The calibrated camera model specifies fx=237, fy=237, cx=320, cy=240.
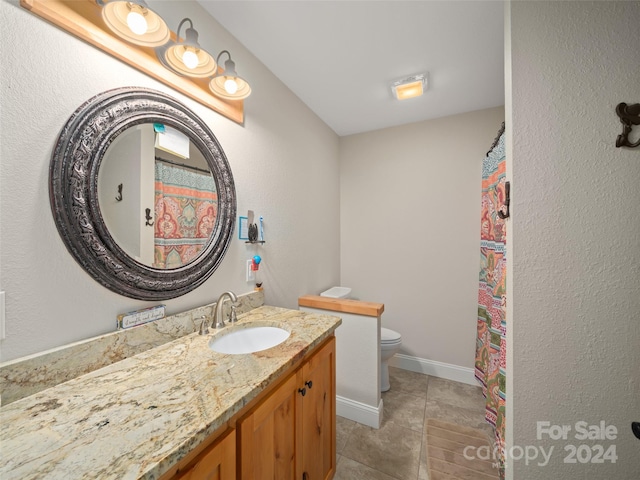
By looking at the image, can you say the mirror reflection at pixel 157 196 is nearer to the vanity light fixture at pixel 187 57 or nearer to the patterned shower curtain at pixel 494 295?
the vanity light fixture at pixel 187 57

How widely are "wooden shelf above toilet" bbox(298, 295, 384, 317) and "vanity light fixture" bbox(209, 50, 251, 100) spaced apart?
1.42m

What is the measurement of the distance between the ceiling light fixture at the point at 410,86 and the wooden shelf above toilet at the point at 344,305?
1.66 meters

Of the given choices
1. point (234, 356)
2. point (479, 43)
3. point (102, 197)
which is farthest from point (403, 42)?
point (234, 356)

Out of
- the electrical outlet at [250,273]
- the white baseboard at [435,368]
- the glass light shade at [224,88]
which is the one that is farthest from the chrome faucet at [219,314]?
the white baseboard at [435,368]

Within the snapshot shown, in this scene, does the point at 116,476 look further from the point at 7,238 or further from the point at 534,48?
the point at 534,48

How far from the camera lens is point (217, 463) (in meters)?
0.61

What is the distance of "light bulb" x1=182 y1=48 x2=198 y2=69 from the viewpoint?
3.43ft

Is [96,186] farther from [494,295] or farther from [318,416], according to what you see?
[494,295]

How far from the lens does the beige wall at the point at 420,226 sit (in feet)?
7.32

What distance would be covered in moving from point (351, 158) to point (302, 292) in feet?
5.43

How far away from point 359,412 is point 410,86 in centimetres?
247

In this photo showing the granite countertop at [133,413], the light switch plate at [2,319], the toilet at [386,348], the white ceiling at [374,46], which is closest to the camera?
the granite countertop at [133,413]

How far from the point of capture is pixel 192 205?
3.91ft

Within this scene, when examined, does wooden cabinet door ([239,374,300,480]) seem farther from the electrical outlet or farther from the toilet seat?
the toilet seat
